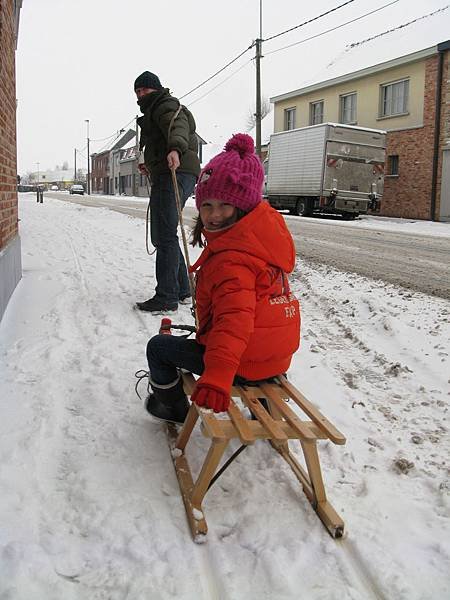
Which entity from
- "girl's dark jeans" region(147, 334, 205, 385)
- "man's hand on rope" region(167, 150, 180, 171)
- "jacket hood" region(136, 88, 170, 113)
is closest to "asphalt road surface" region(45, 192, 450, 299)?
"man's hand on rope" region(167, 150, 180, 171)

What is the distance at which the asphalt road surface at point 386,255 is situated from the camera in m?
6.97

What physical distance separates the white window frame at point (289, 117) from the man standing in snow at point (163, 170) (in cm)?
2549

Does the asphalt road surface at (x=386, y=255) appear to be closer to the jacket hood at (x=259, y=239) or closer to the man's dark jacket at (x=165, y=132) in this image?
the man's dark jacket at (x=165, y=132)

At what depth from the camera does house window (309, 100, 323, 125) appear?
27261 mm

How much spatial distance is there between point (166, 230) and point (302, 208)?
16.2 meters


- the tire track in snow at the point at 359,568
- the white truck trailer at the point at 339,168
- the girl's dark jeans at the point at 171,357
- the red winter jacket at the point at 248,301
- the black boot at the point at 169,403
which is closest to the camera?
the tire track in snow at the point at 359,568

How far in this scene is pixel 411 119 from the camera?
21812 mm

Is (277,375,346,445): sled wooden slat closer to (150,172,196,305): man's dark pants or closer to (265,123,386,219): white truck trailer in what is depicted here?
(150,172,196,305): man's dark pants

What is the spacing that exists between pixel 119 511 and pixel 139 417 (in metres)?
0.85

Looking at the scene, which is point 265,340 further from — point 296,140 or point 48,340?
point 296,140

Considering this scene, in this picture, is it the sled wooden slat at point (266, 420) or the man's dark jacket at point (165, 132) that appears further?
the man's dark jacket at point (165, 132)

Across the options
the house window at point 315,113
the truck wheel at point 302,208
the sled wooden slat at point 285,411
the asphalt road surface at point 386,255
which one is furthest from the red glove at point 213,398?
the house window at point 315,113

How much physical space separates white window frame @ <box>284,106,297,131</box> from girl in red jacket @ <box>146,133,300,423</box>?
27952mm

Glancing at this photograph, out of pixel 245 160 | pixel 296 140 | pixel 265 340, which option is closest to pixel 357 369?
pixel 265 340
